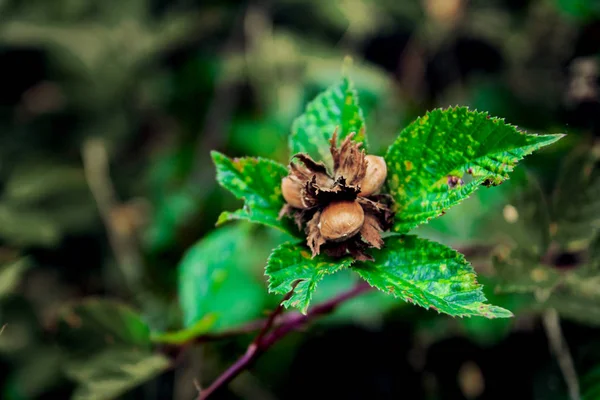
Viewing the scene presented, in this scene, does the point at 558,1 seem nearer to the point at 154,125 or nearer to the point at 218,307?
the point at 218,307

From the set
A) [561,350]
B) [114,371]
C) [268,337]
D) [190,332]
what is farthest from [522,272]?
[114,371]

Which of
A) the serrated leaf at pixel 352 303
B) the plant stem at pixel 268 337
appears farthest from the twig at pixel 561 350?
the plant stem at pixel 268 337

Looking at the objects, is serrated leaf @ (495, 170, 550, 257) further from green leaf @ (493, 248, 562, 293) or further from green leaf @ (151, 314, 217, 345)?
green leaf @ (151, 314, 217, 345)

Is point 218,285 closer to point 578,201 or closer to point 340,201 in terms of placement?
point 340,201

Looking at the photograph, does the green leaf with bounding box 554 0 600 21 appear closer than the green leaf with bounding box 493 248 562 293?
No

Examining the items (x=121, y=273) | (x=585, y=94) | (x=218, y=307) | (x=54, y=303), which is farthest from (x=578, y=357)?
(x=54, y=303)

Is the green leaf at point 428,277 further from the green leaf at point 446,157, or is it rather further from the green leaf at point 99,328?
the green leaf at point 99,328

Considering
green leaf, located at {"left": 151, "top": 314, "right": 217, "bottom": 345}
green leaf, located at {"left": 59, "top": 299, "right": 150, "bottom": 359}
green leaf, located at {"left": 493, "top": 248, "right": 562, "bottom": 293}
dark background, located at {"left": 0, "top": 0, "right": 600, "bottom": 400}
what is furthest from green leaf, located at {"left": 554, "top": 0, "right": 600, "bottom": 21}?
green leaf, located at {"left": 59, "top": 299, "right": 150, "bottom": 359}
